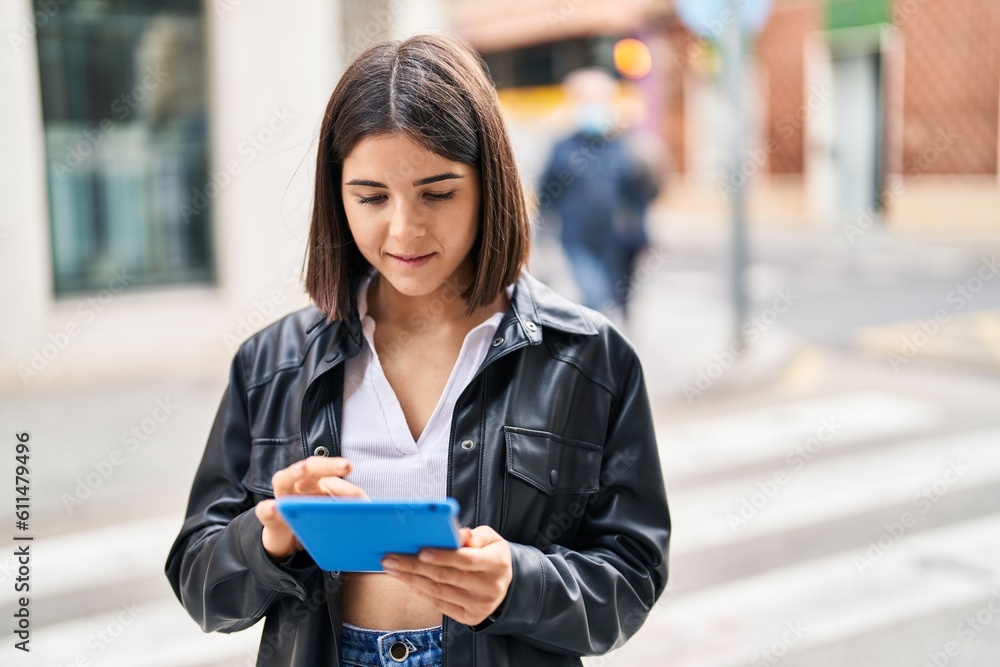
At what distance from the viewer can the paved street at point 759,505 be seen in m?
4.25

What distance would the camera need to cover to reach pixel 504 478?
166 cm

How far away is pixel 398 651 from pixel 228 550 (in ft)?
0.98

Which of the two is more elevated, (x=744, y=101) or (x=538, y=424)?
(x=744, y=101)

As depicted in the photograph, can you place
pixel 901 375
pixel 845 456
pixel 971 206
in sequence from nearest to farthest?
1. pixel 845 456
2. pixel 901 375
3. pixel 971 206

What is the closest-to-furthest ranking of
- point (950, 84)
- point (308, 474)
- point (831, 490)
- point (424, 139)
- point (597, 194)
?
point (308, 474), point (424, 139), point (831, 490), point (597, 194), point (950, 84)

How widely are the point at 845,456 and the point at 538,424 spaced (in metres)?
5.30

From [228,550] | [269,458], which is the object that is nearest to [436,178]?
[269,458]

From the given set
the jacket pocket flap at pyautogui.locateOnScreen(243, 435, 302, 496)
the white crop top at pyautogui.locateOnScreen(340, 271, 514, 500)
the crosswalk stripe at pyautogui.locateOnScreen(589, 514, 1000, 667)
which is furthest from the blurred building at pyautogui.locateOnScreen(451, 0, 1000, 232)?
the jacket pocket flap at pyautogui.locateOnScreen(243, 435, 302, 496)

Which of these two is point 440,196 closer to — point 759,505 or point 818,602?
point 818,602

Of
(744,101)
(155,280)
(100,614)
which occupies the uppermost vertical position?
(744,101)

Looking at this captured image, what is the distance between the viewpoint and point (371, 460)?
1.68 meters

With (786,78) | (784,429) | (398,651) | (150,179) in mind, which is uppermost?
Answer: (786,78)

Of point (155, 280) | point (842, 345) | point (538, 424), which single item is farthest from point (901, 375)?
point (538, 424)

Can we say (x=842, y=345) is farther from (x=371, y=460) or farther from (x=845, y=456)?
(x=371, y=460)
